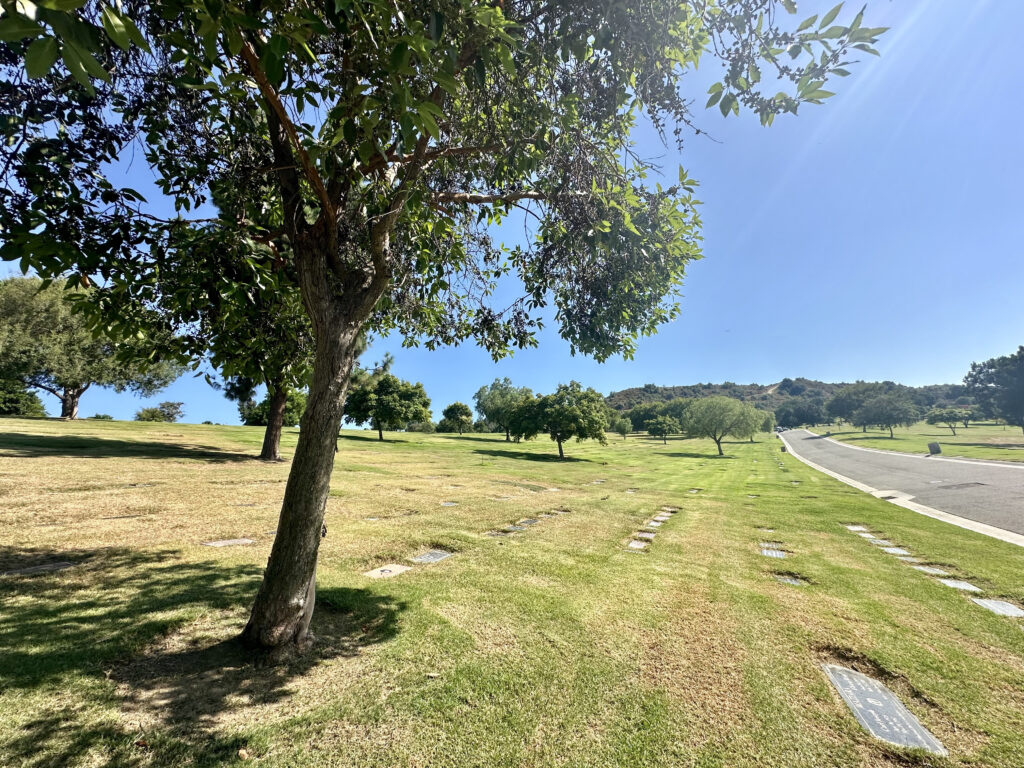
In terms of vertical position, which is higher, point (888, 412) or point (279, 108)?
point (279, 108)

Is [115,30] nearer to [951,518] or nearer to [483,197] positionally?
[483,197]

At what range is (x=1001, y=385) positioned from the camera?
251ft

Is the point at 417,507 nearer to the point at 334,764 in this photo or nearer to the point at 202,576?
the point at 202,576

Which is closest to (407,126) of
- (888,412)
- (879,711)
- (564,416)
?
(879,711)

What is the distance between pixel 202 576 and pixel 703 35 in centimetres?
831

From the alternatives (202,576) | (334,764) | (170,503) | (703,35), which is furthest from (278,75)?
(170,503)

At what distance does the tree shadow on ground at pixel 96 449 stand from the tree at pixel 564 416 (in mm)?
24223

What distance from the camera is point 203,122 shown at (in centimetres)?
489

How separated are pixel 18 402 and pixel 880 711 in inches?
2396

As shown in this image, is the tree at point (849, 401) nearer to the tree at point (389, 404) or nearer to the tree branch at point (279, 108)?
the tree at point (389, 404)

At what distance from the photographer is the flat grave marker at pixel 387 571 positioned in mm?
5191

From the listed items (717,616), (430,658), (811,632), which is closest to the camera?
(430,658)

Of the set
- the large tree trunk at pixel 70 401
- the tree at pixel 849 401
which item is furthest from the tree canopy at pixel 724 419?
the tree at pixel 849 401

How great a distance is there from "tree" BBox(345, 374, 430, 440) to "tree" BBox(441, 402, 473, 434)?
28.1 meters
